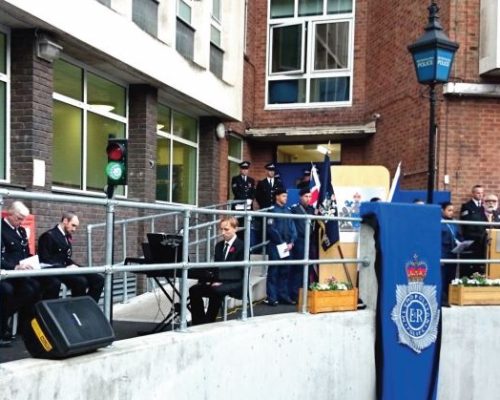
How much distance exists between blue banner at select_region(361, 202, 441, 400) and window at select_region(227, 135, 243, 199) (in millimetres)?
8620

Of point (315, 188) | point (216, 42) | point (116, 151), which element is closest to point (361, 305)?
point (315, 188)

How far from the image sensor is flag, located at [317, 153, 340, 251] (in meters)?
7.55

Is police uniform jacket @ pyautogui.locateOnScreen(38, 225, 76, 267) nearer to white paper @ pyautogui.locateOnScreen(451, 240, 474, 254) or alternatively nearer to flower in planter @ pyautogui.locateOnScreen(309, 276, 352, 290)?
flower in planter @ pyautogui.locateOnScreen(309, 276, 352, 290)

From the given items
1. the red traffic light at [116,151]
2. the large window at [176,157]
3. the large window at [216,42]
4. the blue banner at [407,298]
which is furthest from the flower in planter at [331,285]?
the large window at [216,42]

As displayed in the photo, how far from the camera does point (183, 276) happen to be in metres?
5.31

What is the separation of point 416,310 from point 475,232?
2760mm

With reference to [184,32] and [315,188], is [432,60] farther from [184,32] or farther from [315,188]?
[184,32]

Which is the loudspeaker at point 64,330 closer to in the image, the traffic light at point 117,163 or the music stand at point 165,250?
the music stand at point 165,250

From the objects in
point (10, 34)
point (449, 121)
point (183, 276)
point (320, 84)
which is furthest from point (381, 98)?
point (183, 276)

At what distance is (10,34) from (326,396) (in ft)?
19.9

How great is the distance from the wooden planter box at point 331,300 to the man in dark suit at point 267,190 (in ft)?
20.3

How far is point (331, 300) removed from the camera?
694 centimetres

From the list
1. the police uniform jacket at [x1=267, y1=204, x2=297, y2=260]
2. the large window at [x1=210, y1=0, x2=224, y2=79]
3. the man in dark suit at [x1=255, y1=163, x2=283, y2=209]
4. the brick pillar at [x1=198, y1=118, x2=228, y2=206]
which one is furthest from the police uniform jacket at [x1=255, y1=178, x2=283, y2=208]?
the police uniform jacket at [x1=267, y1=204, x2=297, y2=260]

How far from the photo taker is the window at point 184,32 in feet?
40.5
